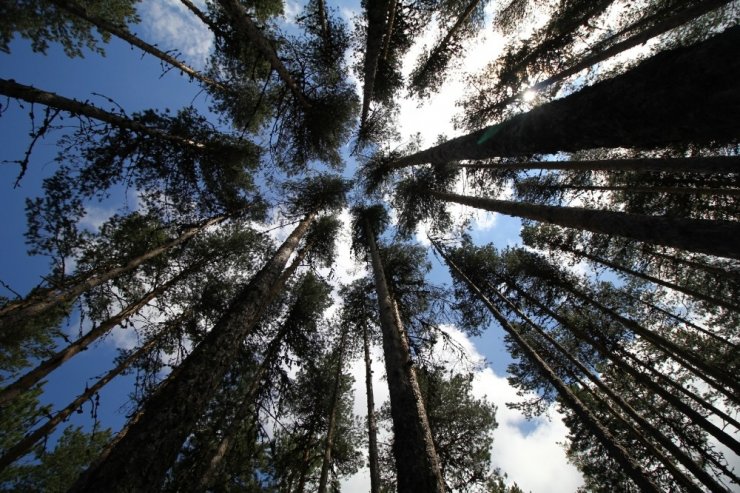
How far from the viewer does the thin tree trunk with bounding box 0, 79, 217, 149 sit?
501 cm

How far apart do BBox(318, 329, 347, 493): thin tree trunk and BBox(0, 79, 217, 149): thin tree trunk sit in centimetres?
855

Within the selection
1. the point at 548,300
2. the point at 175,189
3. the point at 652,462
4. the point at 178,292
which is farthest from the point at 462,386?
the point at 175,189

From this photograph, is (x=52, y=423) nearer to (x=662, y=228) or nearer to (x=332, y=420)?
(x=332, y=420)

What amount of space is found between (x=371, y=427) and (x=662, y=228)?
340 inches

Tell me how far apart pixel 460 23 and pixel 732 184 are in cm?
783

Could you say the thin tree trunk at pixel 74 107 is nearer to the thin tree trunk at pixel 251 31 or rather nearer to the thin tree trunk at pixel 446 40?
the thin tree trunk at pixel 251 31

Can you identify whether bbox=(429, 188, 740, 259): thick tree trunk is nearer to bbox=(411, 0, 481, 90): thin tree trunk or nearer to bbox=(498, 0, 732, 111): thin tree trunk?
→ bbox=(498, 0, 732, 111): thin tree trunk

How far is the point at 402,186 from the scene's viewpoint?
11695 millimetres

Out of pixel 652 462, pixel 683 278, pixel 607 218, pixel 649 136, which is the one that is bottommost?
pixel 649 136

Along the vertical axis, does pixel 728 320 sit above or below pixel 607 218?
above

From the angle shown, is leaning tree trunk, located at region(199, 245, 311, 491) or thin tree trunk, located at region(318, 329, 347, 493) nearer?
leaning tree trunk, located at region(199, 245, 311, 491)

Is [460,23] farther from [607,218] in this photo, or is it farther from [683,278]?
[683,278]

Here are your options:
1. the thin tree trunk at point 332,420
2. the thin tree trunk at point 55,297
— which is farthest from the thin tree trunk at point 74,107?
the thin tree trunk at point 332,420

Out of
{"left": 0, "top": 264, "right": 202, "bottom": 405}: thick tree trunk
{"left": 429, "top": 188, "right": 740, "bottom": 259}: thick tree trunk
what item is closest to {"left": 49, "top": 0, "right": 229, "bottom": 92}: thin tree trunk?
{"left": 0, "top": 264, "right": 202, "bottom": 405}: thick tree trunk
